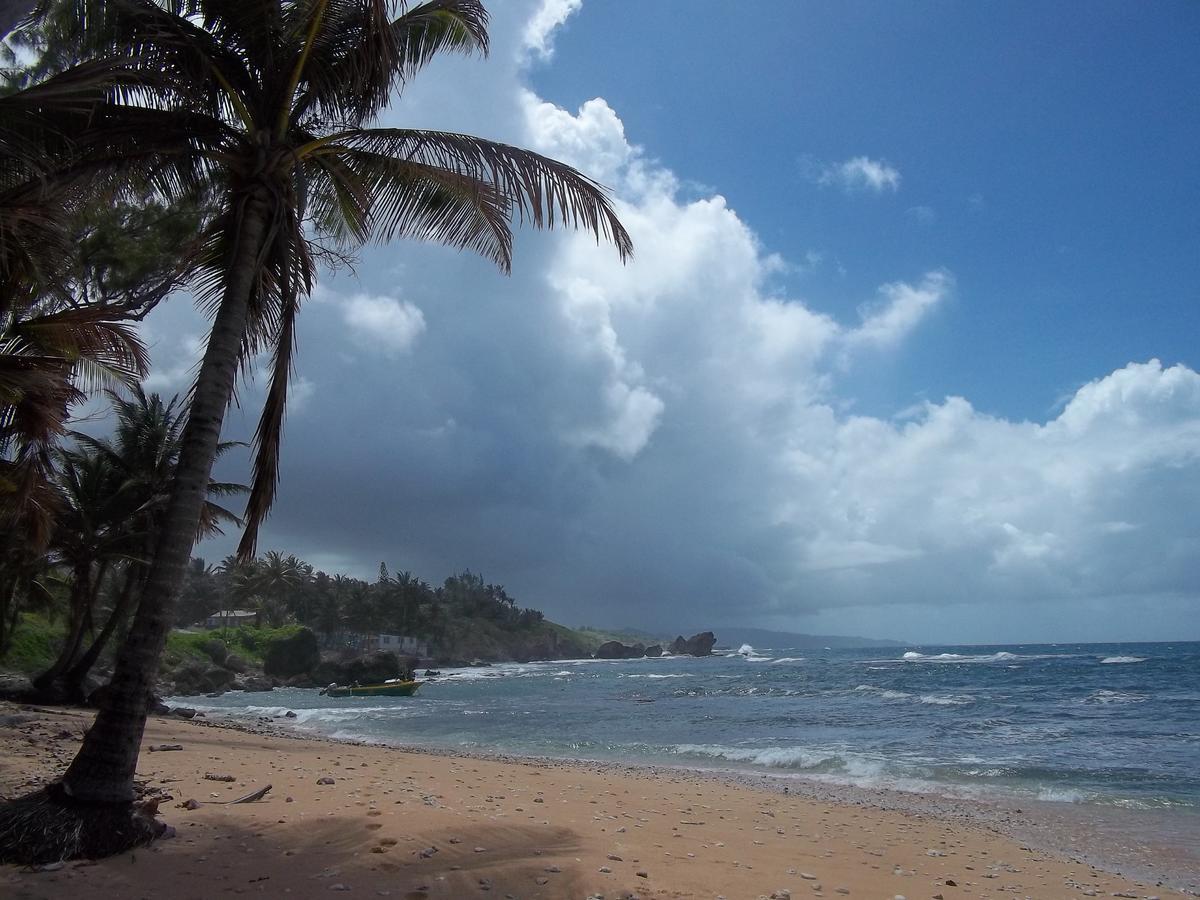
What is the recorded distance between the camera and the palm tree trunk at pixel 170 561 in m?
5.12

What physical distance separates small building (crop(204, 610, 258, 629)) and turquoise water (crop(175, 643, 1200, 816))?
4745 cm

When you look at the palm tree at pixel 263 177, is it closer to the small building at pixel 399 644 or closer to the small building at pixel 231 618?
the small building at pixel 231 618

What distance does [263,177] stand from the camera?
6.36 m

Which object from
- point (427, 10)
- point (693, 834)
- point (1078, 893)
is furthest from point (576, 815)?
point (427, 10)

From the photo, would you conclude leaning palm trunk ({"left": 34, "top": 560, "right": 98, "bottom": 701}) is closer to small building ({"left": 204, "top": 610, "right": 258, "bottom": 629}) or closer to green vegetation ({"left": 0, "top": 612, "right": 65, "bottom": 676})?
green vegetation ({"left": 0, "top": 612, "right": 65, "bottom": 676})

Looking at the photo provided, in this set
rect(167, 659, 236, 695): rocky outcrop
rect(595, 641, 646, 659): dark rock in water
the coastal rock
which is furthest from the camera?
rect(595, 641, 646, 659): dark rock in water

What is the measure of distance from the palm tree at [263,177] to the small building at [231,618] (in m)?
83.9

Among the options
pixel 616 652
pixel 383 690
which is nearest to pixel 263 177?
pixel 383 690

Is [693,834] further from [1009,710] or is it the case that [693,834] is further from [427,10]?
[1009,710]

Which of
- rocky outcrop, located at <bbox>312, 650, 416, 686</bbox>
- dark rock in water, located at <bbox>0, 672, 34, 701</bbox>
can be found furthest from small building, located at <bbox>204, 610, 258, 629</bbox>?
dark rock in water, located at <bbox>0, 672, 34, 701</bbox>

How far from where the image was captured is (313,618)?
90688mm

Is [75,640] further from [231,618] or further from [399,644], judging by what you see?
[399,644]

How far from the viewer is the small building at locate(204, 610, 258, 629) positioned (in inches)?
3274

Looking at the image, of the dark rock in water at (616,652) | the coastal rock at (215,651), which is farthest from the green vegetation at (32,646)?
the dark rock in water at (616,652)
